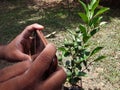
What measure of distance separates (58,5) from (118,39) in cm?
236

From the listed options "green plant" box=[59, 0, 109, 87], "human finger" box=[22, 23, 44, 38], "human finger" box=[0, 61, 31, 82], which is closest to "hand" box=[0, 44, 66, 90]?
"human finger" box=[0, 61, 31, 82]

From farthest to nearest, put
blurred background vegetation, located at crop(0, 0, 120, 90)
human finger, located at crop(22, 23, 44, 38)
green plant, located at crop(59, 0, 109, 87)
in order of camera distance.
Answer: blurred background vegetation, located at crop(0, 0, 120, 90)
green plant, located at crop(59, 0, 109, 87)
human finger, located at crop(22, 23, 44, 38)

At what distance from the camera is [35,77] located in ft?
3.66

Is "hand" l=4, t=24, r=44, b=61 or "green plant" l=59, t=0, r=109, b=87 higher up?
"hand" l=4, t=24, r=44, b=61

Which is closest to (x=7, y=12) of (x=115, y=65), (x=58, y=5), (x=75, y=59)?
(x=58, y=5)

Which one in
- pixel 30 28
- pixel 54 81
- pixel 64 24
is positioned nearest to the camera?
pixel 54 81

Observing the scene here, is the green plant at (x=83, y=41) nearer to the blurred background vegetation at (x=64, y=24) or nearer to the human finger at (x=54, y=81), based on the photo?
the blurred background vegetation at (x=64, y=24)

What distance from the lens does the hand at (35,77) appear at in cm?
110

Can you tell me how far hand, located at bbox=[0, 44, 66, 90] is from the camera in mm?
1101

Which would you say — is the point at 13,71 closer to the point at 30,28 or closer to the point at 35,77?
the point at 35,77

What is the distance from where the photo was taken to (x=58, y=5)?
21.7 ft

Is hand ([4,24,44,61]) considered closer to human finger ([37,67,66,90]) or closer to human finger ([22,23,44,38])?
human finger ([22,23,44,38])

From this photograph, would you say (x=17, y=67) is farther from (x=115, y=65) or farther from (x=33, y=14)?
(x=33, y=14)

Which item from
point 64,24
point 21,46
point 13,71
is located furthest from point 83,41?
point 64,24
